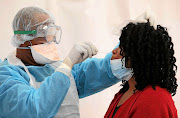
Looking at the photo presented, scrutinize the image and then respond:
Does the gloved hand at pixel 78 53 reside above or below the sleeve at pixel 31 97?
above

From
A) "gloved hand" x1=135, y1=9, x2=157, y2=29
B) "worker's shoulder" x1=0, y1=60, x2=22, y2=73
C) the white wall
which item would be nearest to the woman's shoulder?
"gloved hand" x1=135, y1=9, x2=157, y2=29

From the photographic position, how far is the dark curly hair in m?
1.18

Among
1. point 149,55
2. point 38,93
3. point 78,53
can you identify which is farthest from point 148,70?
point 38,93

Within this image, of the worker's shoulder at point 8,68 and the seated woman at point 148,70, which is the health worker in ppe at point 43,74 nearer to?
the worker's shoulder at point 8,68

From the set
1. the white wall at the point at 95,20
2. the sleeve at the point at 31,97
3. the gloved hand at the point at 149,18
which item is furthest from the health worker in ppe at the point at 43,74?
the white wall at the point at 95,20

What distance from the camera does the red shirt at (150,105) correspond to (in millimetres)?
1122

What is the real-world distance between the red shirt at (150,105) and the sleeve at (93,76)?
0.96 feet

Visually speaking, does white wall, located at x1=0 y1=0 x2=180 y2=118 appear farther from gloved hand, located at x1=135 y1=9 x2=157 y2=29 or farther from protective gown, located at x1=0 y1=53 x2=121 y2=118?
gloved hand, located at x1=135 y1=9 x2=157 y2=29

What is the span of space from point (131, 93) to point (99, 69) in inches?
10.7

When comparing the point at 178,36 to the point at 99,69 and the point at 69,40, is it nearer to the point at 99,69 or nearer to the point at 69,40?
the point at 69,40

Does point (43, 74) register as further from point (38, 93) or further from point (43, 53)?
point (38, 93)

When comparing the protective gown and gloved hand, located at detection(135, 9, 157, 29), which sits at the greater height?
gloved hand, located at detection(135, 9, 157, 29)

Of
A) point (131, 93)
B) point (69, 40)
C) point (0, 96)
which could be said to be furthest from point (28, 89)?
point (69, 40)

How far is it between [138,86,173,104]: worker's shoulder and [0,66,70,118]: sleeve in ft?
1.32
